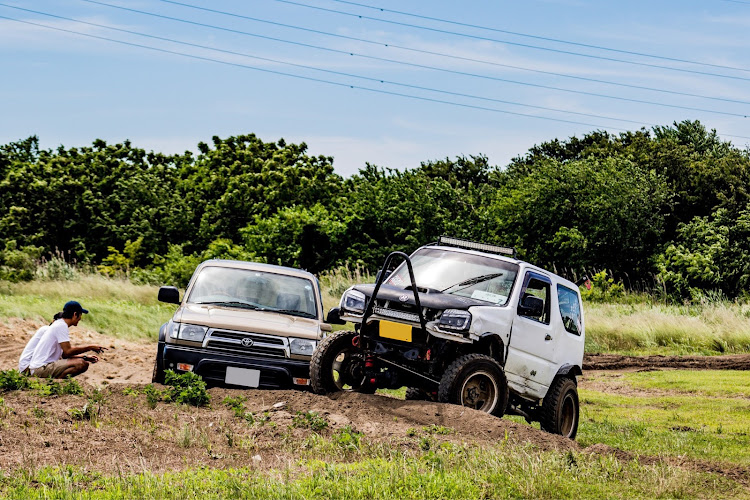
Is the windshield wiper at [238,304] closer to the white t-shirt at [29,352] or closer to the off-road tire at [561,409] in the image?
the white t-shirt at [29,352]

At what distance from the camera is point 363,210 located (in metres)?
48.3

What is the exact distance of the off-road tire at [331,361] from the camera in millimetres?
11867

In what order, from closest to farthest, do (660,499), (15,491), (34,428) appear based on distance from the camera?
1. (15,491)
2. (660,499)
3. (34,428)

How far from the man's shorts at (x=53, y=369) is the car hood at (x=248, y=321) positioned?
163cm

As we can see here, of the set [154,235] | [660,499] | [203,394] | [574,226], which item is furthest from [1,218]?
[660,499]

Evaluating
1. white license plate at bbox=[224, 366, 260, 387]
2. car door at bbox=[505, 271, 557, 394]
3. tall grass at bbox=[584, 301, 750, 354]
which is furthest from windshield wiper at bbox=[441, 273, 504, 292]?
tall grass at bbox=[584, 301, 750, 354]

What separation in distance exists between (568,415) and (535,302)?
2023 mm

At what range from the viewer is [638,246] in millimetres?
49906

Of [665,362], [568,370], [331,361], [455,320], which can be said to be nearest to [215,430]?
[331,361]

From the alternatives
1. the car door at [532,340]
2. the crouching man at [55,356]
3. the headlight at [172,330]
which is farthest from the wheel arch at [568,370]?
the crouching man at [55,356]

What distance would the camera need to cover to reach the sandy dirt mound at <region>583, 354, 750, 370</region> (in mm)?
24888

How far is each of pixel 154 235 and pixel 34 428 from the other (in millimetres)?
53277

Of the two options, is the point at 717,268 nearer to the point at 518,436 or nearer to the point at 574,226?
the point at 574,226

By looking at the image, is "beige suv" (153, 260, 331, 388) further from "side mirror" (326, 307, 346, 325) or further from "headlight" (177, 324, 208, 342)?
"side mirror" (326, 307, 346, 325)
